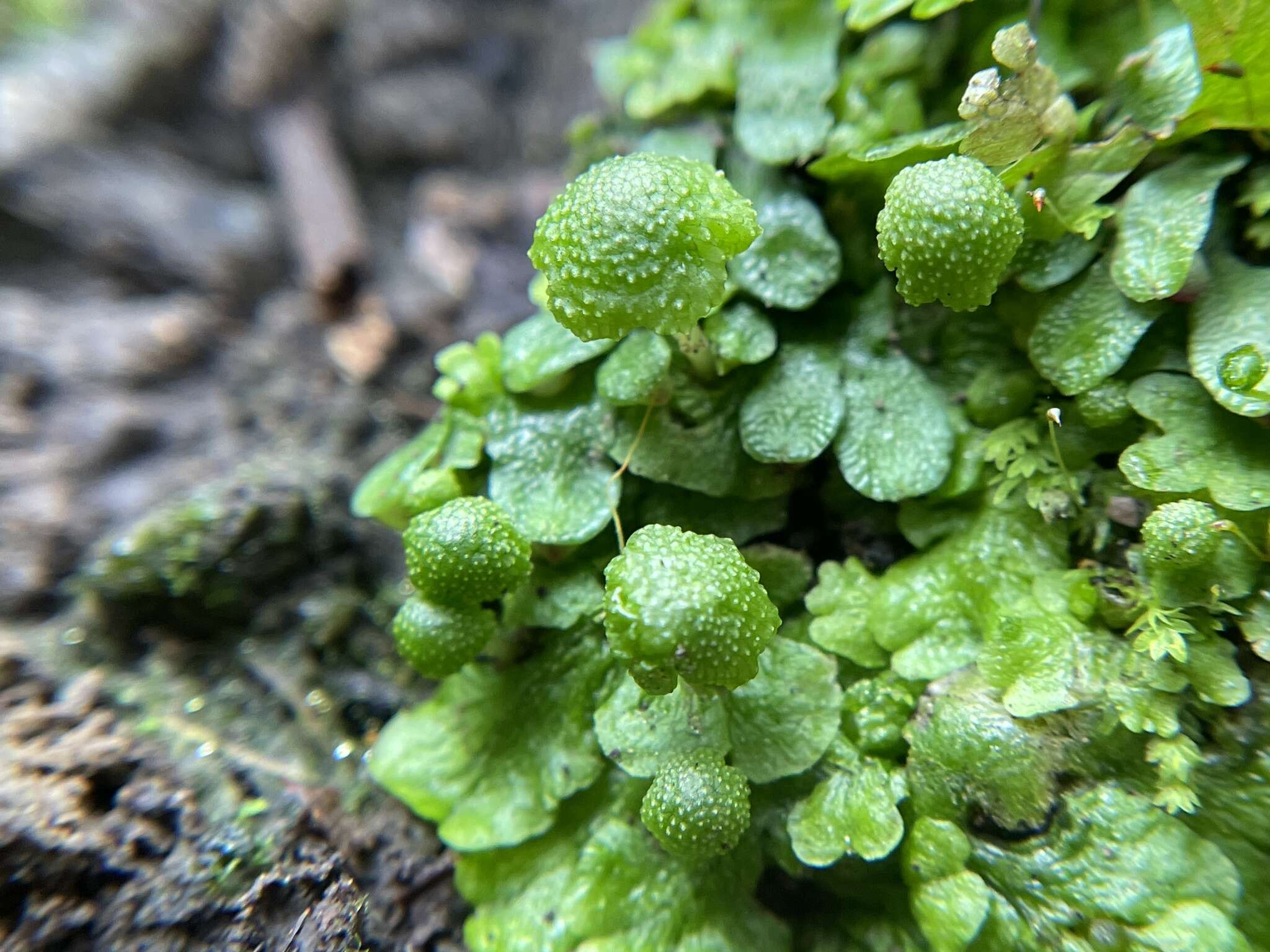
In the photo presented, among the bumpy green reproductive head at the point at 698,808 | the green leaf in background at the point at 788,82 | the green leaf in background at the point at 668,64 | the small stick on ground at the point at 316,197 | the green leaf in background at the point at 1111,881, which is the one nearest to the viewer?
the green leaf in background at the point at 1111,881

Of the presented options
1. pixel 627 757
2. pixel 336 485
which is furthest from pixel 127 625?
pixel 627 757

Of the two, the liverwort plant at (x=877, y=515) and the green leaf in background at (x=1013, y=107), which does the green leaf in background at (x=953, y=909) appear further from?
the green leaf in background at (x=1013, y=107)

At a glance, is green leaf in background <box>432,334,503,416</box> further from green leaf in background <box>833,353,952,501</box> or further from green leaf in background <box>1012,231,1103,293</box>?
green leaf in background <box>1012,231,1103,293</box>

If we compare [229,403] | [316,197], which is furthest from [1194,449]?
[316,197]

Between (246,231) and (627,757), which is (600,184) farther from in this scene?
(246,231)

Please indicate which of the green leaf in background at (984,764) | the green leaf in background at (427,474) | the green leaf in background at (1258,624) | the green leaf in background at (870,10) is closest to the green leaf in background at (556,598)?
the green leaf in background at (427,474)

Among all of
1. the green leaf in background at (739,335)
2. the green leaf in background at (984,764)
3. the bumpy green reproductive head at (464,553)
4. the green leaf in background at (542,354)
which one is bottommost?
the green leaf in background at (984,764)

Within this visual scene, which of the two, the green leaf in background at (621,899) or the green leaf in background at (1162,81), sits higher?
the green leaf in background at (1162,81)
